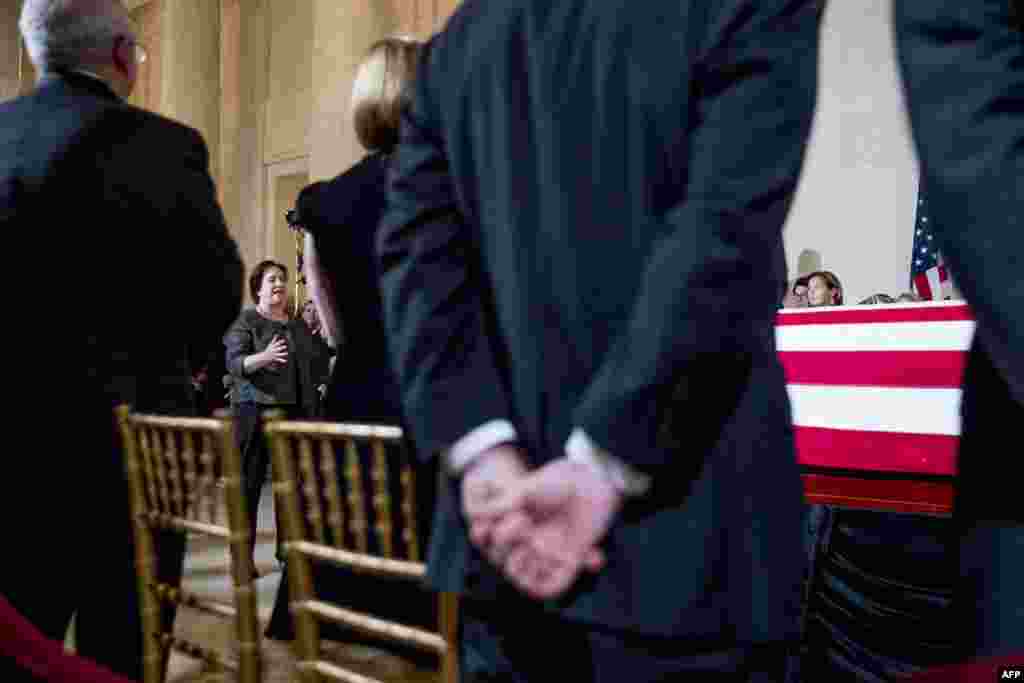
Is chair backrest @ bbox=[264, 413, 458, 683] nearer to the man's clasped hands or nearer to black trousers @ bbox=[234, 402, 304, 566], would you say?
the man's clasped hands

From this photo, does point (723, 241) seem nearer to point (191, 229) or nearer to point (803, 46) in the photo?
point (803, 46)

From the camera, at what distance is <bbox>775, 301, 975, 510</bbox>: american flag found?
217 centimetres

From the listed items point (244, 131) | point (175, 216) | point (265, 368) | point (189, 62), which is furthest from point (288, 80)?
point (175, 216)

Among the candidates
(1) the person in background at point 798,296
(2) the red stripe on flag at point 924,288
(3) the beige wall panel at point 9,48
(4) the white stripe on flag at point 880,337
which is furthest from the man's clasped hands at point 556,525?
(3) the beige wall panel at point 9,48

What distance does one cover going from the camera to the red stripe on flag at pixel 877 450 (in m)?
2.15

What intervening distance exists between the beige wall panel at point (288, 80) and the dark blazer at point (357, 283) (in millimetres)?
8205

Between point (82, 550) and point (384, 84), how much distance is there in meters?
0.92

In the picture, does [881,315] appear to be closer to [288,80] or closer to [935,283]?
[935,283]

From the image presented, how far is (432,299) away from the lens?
80 centimetres

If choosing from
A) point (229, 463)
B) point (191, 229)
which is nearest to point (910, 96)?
point (229, 463)

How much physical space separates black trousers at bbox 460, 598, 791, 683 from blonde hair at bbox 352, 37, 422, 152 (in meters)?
0.95

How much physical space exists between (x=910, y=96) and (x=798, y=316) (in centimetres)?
216

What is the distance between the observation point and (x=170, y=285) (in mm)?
1626

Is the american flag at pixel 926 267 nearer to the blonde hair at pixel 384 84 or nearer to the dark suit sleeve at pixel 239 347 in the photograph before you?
the dark suit sleeve at pixel 239 347
